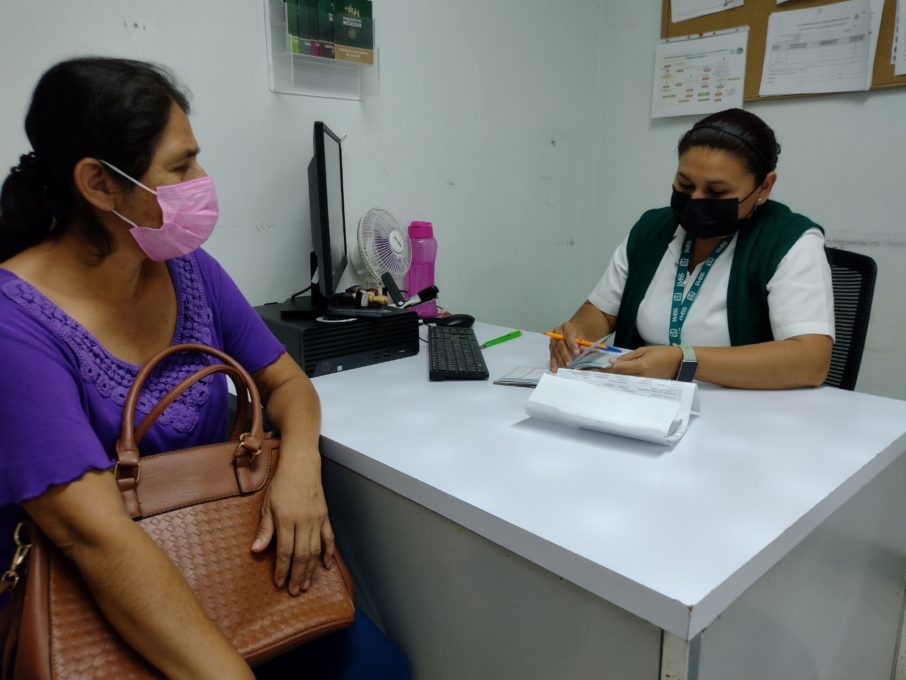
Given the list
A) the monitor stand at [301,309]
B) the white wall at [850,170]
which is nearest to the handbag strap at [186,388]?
the monitor stand at [301,309]

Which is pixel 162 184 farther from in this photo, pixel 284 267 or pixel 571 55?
pixel 571 55

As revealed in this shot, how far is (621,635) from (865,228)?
1926 millimetres

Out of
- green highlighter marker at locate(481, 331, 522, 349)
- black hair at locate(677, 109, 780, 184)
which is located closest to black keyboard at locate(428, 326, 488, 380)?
green highlighter marker at locate(481, 331, 522, 349)

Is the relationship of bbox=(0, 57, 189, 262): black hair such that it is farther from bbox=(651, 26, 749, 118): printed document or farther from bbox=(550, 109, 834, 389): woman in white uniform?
bbox=(651, 26, 749, 118): printed document

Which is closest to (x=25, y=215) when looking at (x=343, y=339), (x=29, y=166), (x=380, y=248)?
(x=29, y=166)

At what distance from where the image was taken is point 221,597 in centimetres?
79

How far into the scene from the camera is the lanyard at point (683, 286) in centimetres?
148

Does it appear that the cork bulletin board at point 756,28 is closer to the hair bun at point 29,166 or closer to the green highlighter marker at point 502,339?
the green highlighter marker at point 502,339

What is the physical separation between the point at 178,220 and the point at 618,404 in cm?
73

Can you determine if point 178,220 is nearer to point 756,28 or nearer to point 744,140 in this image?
point 744,140

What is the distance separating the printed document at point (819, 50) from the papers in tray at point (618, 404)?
60.9 inches

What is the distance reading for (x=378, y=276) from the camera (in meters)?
1.74

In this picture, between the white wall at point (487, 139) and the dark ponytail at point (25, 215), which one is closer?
the dark ponytail at point (25, 215)

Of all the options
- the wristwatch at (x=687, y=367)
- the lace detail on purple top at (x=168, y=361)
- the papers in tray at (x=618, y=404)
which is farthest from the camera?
the wristwatch at (x=687, y=367)
